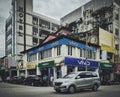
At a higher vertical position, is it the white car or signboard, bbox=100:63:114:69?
signboard, bbox=100:63:114:69

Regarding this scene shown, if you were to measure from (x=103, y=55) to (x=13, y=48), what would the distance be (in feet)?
98.2

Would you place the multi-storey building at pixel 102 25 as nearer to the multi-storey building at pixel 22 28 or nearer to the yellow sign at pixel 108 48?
the yellow sign at pixel 108 48

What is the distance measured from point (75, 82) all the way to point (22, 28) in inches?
1905

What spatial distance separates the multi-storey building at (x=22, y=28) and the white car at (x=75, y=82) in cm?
4024

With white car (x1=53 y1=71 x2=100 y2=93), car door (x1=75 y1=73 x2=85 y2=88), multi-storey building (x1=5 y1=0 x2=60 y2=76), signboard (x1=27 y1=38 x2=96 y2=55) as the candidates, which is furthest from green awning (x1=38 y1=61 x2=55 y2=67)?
multi-storey building (x1=5 y1=0 x2=60 y2=76)

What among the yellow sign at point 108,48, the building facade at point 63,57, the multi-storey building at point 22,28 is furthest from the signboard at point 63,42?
the multi-storey building at point 22,28

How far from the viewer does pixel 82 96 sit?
1502 centimetres

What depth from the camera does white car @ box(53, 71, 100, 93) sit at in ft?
56.1

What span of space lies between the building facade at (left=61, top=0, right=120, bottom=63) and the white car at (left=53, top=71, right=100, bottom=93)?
2092 cm

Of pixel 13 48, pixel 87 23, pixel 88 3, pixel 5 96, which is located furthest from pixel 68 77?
pixel 13 48

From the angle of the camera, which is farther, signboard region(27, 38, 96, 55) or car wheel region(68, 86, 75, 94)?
signboard region(27, 38, 96, 55)

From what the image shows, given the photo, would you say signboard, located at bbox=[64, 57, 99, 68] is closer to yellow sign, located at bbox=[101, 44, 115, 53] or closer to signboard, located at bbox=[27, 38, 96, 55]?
signboard, located at bbox=[27, 38, 96, 55]

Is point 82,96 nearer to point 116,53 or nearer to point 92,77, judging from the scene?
point 92,77

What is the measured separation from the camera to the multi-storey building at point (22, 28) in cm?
6147
